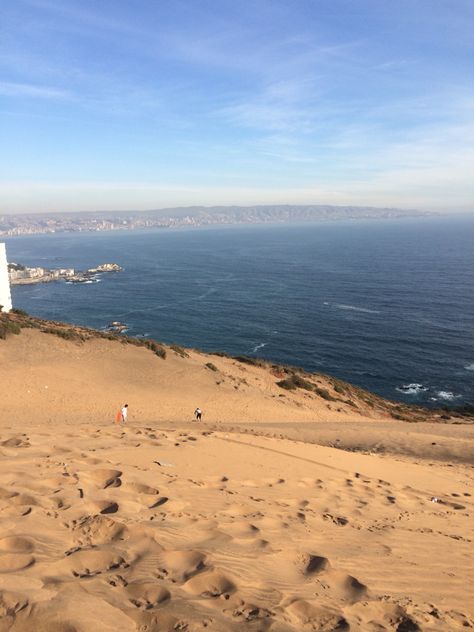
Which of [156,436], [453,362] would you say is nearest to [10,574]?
[156,436]

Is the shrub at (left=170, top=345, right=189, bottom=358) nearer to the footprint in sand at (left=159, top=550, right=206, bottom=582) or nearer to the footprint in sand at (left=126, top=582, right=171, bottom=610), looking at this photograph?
the footprint in sand at (left=159, top=550, right=206, bottom=582)

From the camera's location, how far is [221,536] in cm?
556

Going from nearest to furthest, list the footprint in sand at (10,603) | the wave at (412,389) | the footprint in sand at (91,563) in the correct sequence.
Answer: the footprint in sand at (10,603) < the footprint in sand at (91,563) < the wave at (412,389)

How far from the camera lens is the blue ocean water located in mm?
47219

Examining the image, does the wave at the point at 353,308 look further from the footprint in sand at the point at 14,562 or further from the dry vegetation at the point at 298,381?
the footprint in sand at the point at 14,562

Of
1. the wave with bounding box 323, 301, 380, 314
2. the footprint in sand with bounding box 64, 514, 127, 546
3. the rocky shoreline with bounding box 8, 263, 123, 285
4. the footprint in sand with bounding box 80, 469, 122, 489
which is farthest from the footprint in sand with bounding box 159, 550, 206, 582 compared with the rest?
the rocky shoreline with bounding box 8, 263, 123, 285

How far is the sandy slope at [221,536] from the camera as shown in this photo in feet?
13.2

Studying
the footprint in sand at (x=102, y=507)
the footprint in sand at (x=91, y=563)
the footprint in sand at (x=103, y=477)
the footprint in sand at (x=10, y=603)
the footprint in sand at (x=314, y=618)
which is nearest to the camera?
the footprint in sand at (x=10, y=603)

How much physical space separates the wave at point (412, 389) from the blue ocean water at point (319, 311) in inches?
3.5

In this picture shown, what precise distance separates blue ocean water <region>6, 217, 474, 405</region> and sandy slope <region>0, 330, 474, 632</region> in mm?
33462

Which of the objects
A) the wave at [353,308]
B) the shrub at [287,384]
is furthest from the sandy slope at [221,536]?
the wave at [353,308]

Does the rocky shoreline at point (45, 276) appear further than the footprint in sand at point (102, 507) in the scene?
Yes

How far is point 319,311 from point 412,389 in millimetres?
29209

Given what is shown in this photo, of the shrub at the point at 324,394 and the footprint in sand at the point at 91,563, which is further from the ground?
the footprint in sand at the point at 91,563
